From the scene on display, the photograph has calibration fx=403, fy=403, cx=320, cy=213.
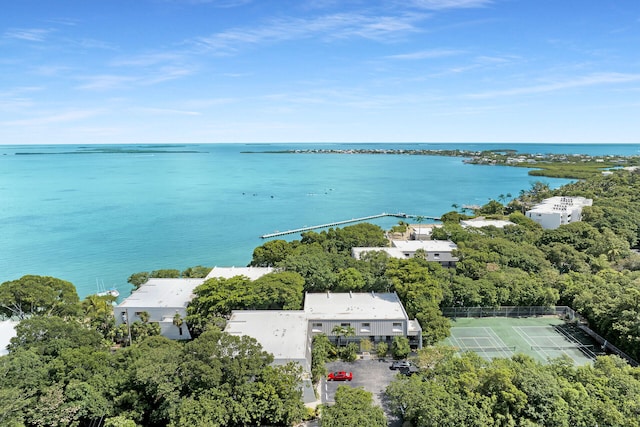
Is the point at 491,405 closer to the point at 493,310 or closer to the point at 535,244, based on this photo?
the point at 493,310

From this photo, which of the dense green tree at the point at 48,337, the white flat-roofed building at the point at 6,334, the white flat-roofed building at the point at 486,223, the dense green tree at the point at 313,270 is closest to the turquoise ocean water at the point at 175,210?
the white flat-roofed building at the point at 6,334

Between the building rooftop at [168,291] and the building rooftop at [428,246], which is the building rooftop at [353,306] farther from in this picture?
the building rooftop at [428,246]

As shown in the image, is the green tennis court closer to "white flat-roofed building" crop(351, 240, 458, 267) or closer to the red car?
the red car

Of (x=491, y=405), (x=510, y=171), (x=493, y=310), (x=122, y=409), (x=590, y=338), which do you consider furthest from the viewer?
(x=510, y=171)

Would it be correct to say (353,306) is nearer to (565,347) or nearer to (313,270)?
(313,270)

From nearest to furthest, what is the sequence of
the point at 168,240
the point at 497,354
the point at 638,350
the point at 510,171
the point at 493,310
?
the point at 638,350
the point at 497,354
the point at 493,310
the point at 168,240
the point at 510,171

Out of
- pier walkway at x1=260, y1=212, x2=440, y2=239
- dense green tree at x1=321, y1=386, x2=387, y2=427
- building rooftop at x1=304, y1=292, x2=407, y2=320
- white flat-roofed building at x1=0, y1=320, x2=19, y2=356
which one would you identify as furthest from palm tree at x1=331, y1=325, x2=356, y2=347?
pier walkway at x1=260, y1=212, x2=440, y2=239

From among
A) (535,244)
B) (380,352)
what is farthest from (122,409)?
(535,244)

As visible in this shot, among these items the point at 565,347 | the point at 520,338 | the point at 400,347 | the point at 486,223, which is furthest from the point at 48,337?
the point at 486,223

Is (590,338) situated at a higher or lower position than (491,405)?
lower

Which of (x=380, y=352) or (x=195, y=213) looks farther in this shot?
(x=195, y=213)
